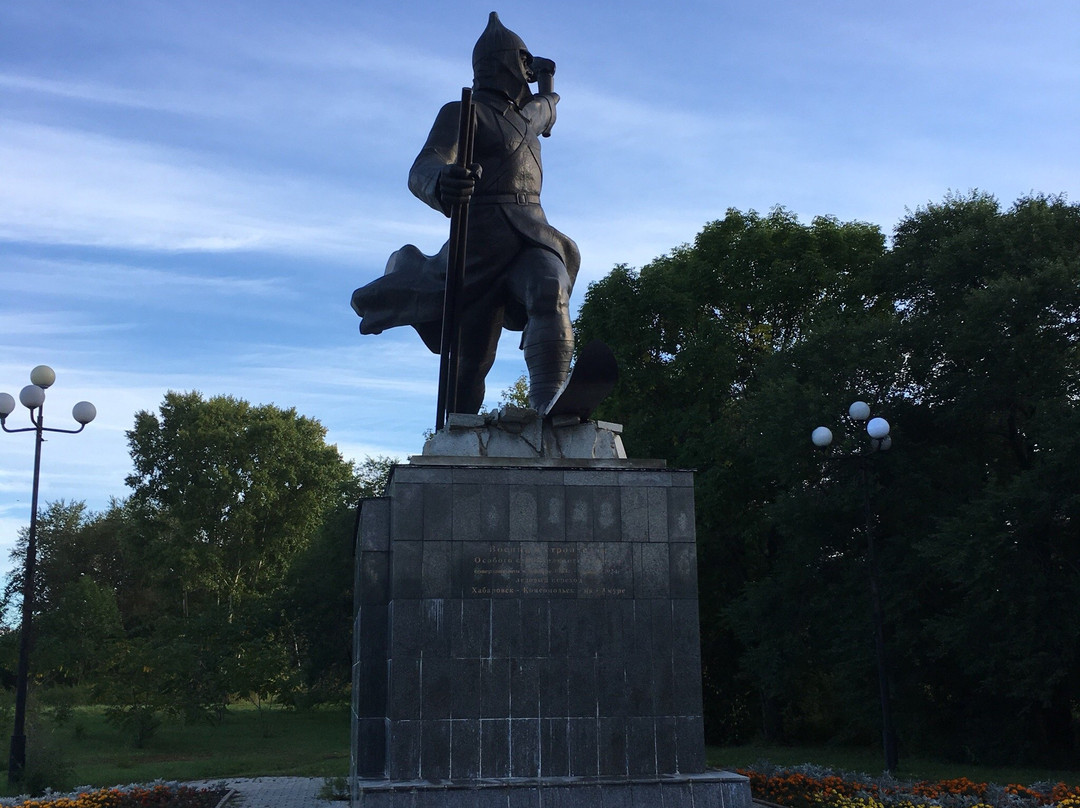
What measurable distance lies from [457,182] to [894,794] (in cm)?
797

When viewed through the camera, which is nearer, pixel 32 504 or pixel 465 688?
pixel 465 688

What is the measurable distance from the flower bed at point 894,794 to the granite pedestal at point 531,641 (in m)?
3.32

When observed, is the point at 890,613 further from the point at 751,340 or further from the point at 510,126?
the point at 510,126

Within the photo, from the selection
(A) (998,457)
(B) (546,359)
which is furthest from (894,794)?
(A) (998,457)

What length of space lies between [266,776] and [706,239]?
1724cm

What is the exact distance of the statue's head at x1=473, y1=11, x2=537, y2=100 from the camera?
33.2 ft

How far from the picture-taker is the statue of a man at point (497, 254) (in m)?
9.50

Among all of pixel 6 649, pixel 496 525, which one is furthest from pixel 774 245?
pixel 6 649

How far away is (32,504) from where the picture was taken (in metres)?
14.9

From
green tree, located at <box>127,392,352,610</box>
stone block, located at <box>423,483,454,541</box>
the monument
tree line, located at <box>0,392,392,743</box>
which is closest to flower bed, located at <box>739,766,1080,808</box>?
the monument

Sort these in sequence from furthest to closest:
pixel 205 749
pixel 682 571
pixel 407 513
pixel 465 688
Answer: pixel 205 749 < pixel 682 571 < pixel 407 513 < pixel 465 688

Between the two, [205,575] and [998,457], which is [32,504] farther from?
[205,575]

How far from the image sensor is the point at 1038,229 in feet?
71.1

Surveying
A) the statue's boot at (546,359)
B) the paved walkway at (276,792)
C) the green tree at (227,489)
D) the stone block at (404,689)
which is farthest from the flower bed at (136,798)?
the green tree at (227,489)
